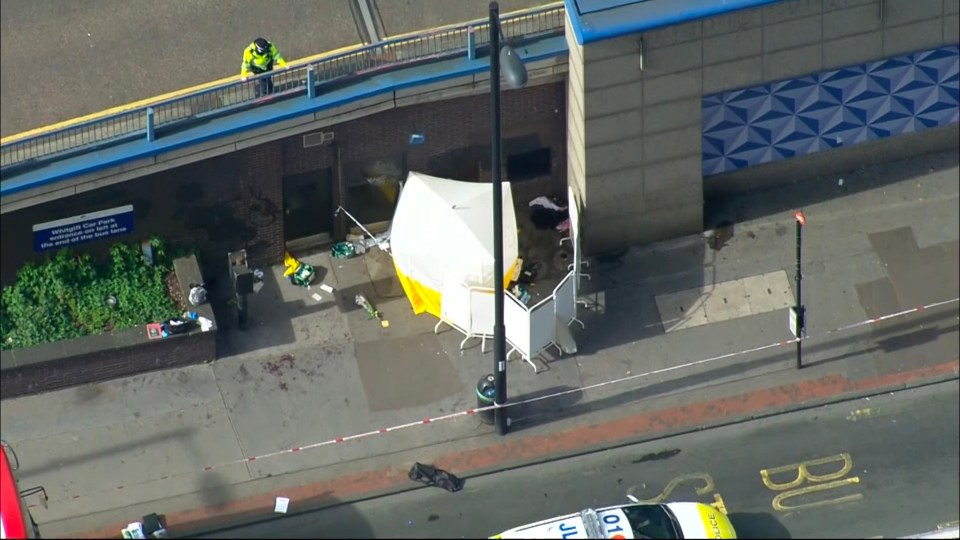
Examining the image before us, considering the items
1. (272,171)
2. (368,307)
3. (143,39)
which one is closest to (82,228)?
(272,171)

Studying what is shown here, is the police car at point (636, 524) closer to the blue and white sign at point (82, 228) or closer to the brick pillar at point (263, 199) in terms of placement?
the brick pillar at point (263, 199)

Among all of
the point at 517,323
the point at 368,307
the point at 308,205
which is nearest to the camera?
the point at 517,323

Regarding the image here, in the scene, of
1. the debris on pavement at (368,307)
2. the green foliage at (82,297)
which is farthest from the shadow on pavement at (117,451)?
the debris on pavement at (368,307)

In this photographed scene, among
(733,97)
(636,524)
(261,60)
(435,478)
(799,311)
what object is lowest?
(636,524)

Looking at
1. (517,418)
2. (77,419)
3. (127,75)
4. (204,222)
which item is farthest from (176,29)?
→ (517,418)

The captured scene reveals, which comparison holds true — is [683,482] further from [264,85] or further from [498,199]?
[264,85]
